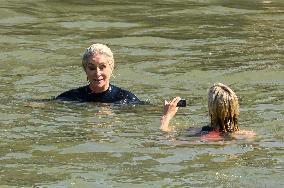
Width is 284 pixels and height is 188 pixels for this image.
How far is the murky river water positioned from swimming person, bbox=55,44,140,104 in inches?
9.0

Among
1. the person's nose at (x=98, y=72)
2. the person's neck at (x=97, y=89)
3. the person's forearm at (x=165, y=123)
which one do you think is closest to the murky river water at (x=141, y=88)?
the person's forearm at (x=165, y=123)

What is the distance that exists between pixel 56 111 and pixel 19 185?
3630 millimetres

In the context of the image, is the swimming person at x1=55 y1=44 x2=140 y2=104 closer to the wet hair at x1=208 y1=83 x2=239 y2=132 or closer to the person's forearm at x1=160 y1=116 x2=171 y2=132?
the person's forearm at x1=160 y1=116 x2=171 y2=132

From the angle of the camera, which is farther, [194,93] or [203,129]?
[194,93]

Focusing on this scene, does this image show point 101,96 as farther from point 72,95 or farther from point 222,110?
point 222,110

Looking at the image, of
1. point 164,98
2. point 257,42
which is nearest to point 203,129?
point 164,98

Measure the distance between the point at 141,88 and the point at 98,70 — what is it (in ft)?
6.30

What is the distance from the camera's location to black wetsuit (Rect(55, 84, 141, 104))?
41.3 feet

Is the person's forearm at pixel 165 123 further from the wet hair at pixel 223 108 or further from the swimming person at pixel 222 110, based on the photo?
the wet hair at pixel 223 108

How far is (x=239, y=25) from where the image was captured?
1928cm

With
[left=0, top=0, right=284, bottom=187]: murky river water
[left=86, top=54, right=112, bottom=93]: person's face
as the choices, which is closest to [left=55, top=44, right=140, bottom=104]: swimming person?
[left=86, top=54, right=112, bottom=93]: person's face

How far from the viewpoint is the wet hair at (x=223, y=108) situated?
9906 mm

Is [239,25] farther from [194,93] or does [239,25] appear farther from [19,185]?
[19,185]

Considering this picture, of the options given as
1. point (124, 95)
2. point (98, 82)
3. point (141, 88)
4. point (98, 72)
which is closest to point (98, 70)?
point (98, 72)
